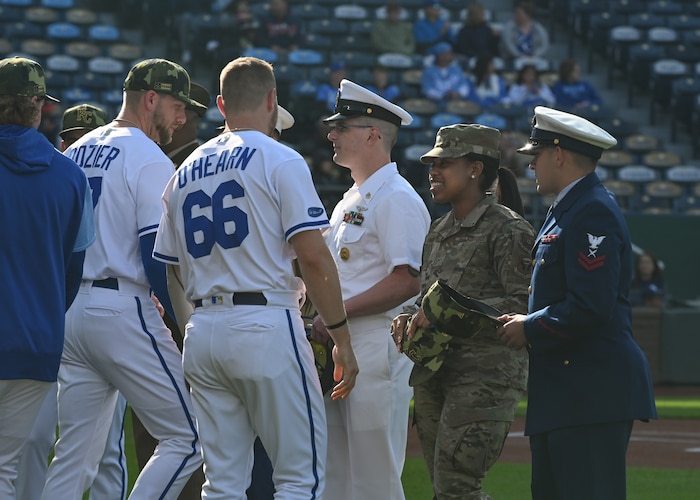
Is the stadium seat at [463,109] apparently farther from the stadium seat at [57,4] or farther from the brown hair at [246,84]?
the brown hair at [246,84]

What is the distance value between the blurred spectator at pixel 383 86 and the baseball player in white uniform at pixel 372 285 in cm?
1237

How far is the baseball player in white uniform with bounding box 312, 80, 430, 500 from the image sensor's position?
17.7 feet

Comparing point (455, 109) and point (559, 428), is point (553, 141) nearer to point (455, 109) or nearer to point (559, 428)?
point (559, 428)

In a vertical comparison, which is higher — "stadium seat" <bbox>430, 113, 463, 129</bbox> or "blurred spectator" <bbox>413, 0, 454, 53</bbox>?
"blurred spectator" <bbox>413, 0, 454, 53</bbox>

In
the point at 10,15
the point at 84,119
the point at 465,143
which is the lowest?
the point at 10,15

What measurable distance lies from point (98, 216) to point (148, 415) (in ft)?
2.97

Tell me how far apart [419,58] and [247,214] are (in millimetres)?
16224

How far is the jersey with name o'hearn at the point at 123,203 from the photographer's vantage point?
17.1ft

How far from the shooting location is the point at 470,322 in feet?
16.3

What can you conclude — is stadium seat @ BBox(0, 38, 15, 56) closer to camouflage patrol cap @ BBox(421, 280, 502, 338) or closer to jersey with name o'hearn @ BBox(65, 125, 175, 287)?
jersey with name o'hearn @ BBox(65, 125, 175, 287)

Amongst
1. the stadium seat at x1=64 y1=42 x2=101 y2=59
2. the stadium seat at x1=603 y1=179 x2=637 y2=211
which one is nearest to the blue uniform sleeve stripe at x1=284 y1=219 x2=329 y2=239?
the stadium seat at x1=603 y1=179 x2=637 y2=211

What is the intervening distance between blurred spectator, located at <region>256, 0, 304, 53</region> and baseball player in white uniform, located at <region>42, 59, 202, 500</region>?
14283 millimetres

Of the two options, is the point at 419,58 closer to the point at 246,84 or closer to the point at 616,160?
the point at 616,160

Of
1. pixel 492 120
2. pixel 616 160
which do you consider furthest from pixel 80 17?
pixel 616 160
